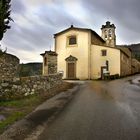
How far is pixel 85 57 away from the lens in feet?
149

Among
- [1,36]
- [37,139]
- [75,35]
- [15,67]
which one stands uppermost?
[75,35]

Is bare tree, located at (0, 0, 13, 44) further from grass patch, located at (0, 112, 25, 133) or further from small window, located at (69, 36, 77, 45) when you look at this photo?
small window, located at (69, 36, 77, 45)

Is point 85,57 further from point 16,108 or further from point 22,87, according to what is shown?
point 16,108

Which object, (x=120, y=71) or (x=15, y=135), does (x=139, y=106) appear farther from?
(x=120, y=71)

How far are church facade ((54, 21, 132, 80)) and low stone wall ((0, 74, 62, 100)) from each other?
23.9m

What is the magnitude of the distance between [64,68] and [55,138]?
37.5 m

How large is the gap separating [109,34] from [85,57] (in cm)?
2312

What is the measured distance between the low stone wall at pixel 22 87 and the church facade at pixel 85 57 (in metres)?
23.9

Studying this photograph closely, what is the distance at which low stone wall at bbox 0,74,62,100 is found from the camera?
16.5 meters

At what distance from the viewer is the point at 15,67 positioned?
2028cm

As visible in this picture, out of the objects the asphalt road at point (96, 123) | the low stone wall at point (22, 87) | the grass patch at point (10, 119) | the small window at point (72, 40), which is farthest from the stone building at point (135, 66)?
the grass patch at point (10, 119)

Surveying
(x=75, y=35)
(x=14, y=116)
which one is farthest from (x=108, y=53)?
(x=14, y=116)

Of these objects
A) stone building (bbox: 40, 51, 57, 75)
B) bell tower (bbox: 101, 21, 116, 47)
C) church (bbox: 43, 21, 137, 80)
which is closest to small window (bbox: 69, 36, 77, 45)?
church (bbox: 43, 21, 137, 80)

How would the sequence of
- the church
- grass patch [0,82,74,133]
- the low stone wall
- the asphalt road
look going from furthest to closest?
1. the church
2. the low stone wall
3. grass patch [0,82,74,133]
4. the asphalt road
